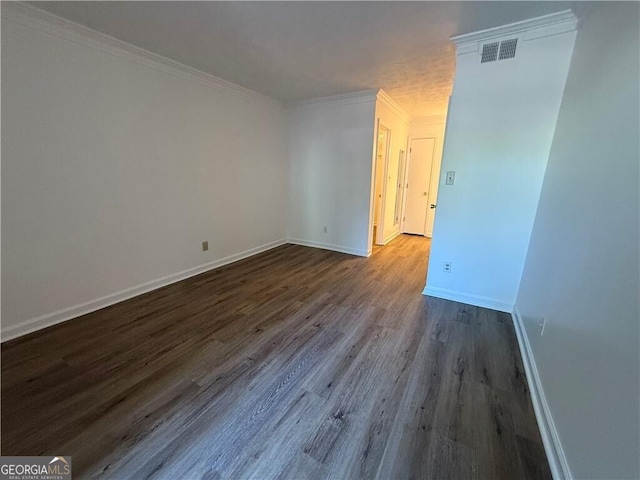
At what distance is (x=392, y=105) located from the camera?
14.5 ft

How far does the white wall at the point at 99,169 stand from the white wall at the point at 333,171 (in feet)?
4.01

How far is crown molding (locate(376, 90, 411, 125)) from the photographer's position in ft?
12.9

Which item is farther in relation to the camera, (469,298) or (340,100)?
(340,100)

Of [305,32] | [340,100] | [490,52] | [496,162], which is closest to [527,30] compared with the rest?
[490,52]

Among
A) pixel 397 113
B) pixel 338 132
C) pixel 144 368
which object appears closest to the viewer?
pixel 144 368

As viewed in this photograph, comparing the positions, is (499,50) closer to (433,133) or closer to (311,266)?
(311,266)

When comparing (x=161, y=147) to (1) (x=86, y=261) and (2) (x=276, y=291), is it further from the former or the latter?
(2) (x=276, y=291)

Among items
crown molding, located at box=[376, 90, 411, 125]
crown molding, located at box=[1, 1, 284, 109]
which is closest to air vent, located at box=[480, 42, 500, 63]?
crown molding, located at box=[376, 90, 411, 125]

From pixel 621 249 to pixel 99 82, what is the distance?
385 centimetres

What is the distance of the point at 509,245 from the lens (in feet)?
8.34

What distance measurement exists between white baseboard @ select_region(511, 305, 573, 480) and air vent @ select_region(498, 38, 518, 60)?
2407mm

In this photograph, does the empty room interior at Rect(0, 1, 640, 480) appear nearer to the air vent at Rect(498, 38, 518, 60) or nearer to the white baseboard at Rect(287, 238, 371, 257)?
the air vent at Rect(498, 38, 518, 60)

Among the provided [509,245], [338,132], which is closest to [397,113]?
[338,132]

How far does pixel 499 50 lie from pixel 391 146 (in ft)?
8.34
